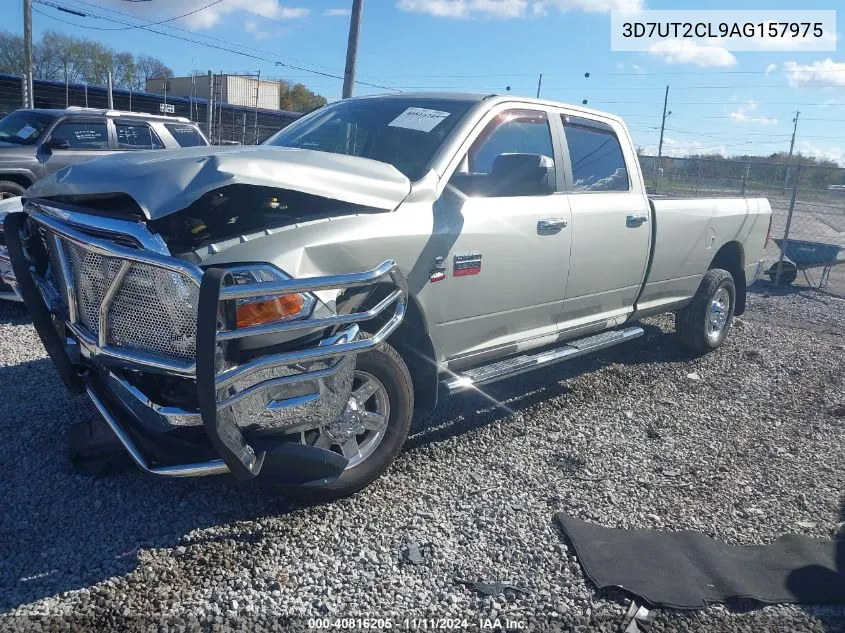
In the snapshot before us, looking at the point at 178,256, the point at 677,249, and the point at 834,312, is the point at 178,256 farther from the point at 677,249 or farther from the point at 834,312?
the point at 834,312

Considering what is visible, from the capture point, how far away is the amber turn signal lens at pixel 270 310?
280 cm

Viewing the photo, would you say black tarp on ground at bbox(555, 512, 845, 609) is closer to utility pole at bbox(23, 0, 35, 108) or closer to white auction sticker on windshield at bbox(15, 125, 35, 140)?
white auction sticker on windshield at bbox(15, 125, 35, 140)

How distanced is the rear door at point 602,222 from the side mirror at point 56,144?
791 centimetres

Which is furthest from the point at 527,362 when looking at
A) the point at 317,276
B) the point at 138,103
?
the point at 138,103

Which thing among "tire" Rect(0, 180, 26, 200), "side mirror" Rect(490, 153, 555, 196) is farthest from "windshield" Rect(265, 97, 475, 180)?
"tire" Rect(0, 180, 26, 200)

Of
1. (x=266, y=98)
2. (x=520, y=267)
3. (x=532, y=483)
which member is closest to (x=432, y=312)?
(x=520, y=267)

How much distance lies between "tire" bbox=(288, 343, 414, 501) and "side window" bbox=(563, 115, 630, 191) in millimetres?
2115

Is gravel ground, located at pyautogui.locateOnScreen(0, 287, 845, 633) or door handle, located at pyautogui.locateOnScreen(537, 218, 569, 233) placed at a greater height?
door handle, located at pyautogui.locateOnScreen(537, 218, 569, 233)

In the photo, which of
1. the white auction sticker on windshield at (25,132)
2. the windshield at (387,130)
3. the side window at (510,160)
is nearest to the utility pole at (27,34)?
the white auction sticker on windshield at (25,132)

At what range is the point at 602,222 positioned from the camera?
4.91 m

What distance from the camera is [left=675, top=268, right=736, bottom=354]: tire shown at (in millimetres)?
6445

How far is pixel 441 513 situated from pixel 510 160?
1922mm

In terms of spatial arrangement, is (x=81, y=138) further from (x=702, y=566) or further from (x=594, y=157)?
(x=702, y=566)

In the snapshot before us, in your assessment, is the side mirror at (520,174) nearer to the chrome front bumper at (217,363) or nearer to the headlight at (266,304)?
the chrome front bumper at (217,363)
